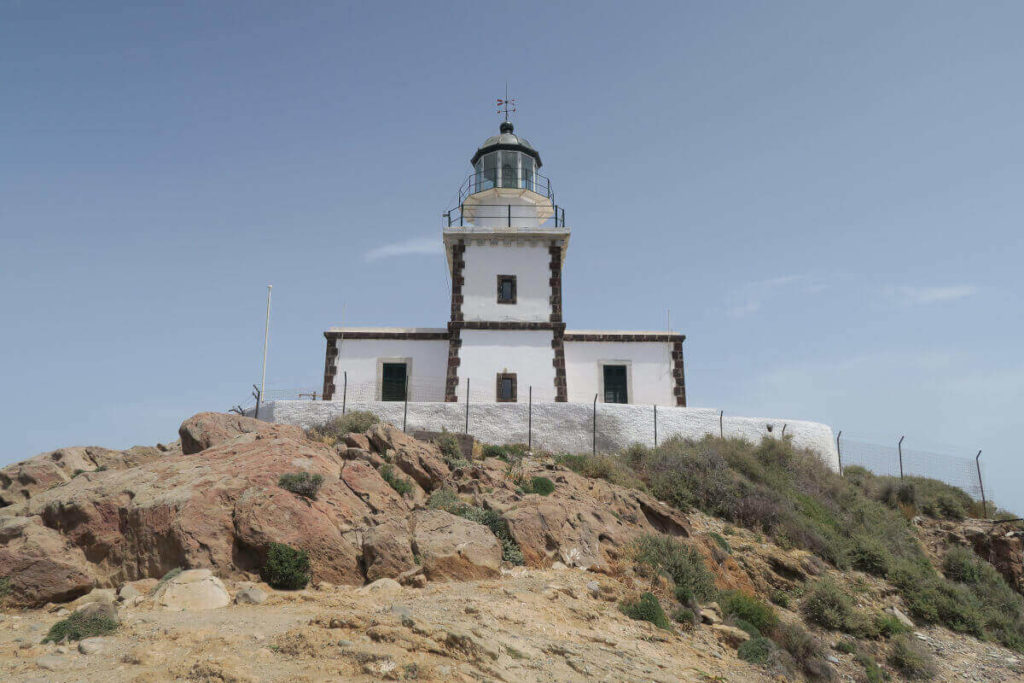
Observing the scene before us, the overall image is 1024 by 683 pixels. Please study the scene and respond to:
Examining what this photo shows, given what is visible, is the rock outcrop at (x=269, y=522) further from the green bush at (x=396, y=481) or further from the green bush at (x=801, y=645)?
the green bush at (x=801, y=645)

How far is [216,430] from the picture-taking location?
1584 cm

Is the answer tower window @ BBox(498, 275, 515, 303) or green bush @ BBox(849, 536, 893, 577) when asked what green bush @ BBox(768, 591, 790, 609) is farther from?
tower window @ BBox(498, 275, 515, 303)

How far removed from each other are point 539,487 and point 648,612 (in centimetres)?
524

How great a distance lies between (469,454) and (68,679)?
12.2 meters

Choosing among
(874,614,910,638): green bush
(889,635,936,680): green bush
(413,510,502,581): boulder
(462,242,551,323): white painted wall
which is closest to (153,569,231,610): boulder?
(413,510,502,581): boulder

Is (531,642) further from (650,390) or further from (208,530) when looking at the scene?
(650,390)

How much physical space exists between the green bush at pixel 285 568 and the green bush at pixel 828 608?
10.5 m

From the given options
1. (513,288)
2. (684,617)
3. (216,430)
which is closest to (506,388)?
(513,288)

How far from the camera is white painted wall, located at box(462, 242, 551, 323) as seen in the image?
26.7m

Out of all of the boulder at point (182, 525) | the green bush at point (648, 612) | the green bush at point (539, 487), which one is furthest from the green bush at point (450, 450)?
the green bush at point (648, 612)

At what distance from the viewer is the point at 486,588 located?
38.2 feet

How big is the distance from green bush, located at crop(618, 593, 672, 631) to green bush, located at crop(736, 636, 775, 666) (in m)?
1.26

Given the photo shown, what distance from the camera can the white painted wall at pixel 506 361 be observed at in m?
25.5

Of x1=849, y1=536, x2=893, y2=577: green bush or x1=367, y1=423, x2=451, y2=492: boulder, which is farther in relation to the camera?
x1=849, y1=536, x2=893, y2=577: green bush
